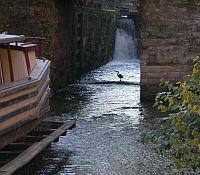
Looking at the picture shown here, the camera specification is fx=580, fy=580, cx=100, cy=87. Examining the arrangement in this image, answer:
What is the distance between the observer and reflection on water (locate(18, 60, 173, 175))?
920 centimetres

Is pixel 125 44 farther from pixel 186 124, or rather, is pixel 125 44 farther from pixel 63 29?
pixel 186 124

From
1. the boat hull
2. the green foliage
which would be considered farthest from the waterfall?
the green foliage

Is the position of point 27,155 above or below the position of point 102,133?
above

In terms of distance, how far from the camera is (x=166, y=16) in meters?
16.2

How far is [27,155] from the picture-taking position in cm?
818

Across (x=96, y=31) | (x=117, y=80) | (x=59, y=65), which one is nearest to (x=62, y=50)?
(x=59, y=65)

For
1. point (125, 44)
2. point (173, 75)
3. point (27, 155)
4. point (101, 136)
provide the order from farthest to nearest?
point (125, 44) → point (173, 75) → point (101, 136) → point (27, 155)

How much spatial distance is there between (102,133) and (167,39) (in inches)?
196

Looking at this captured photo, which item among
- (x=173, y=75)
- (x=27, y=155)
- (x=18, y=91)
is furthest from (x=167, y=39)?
(x=18, y=91)

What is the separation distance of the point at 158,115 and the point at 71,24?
7565 millimetres

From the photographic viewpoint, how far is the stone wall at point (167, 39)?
53.0ft

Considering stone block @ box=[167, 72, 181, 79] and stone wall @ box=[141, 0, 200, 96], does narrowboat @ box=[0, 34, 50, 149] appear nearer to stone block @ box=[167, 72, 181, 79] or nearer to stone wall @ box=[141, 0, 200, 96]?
stone wall @ box=[141, 0, 200, 96]

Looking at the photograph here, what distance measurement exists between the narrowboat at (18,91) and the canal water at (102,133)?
0.88m

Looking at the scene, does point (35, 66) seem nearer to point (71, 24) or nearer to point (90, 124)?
point (90, 124)
